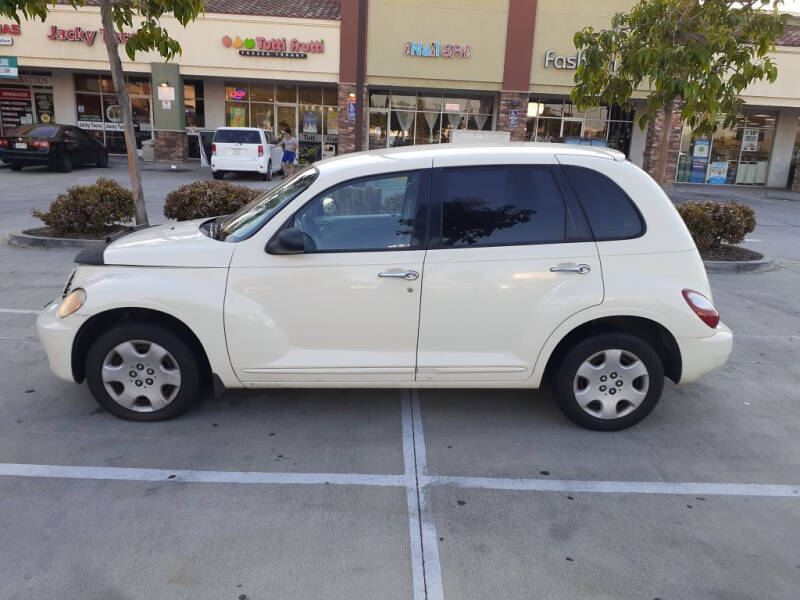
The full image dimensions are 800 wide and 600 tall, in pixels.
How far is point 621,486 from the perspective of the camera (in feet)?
12.0

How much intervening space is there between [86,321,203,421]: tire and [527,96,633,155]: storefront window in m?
23.6

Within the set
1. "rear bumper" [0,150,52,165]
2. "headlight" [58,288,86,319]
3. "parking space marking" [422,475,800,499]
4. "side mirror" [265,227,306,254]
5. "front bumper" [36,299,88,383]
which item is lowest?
"parking space marking" [422,475,800,499]

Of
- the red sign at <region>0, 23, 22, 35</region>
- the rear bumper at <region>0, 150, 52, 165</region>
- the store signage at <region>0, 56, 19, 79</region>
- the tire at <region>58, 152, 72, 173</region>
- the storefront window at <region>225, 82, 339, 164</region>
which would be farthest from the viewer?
the storefront window at <region>225, 82, 339, 164</region>

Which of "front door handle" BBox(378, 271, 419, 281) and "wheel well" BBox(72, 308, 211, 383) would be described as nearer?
"front door handle" BBox(378, 271, 419, 281)

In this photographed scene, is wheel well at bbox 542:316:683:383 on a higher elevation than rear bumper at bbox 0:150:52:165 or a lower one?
lower

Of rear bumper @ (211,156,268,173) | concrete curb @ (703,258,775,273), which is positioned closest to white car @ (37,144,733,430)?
concrete curb @ (703,258,775,273)

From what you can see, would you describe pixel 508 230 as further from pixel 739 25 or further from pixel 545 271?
pixel 739 25

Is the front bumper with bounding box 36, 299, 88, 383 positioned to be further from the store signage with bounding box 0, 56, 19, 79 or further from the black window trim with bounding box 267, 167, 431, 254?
the store signage with bounding box 0, 56, 19, 79

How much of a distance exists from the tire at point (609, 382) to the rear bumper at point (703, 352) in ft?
0.57

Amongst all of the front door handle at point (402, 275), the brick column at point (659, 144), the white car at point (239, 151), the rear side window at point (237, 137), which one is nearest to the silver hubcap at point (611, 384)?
the front door handle at point (402, 275)

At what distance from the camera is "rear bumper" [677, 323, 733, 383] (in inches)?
164

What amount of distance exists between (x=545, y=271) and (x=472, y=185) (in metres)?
0.74

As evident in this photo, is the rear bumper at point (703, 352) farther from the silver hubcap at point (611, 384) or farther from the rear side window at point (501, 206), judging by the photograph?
the rear side window at point (501, 206)

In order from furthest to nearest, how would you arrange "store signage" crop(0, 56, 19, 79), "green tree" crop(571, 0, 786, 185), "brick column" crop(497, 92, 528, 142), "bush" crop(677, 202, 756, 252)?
1. "brick column" crop(497, 92, 528, 142)
2. "store signage" crop(0, 56, 19, 79)
3. "bush" crop(677, 202, 756, 252)
4. "green tree" crop(571, 0, 786, 185)
